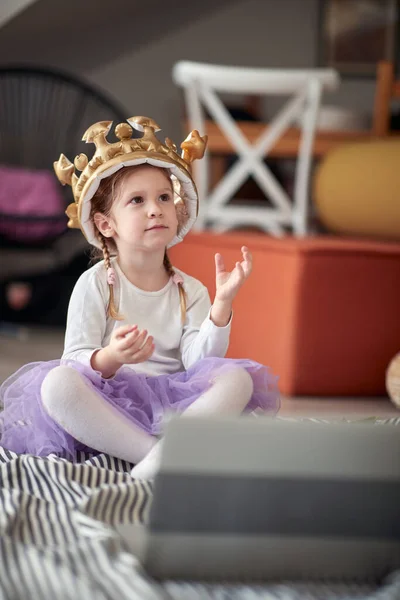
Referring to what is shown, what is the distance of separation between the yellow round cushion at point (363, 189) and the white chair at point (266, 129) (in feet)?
1.18

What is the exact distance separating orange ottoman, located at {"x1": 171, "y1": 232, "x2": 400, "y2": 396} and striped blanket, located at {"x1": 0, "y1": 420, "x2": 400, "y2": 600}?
0.94 meters

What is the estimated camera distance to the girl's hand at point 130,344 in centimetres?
115

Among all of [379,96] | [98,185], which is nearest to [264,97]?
[379,96]

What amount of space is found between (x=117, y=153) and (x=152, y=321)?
10.2 inches

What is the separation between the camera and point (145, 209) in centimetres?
127

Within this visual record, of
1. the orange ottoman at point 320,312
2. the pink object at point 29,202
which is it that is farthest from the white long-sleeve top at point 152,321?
the pink object at point 29,202

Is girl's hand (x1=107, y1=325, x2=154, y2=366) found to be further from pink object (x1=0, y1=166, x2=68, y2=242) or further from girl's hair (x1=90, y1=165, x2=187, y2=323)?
pink object (x1=0, y1=166, x2=68, y2=242)

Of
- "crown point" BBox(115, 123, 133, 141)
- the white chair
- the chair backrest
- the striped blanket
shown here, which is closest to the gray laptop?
the striped blanket

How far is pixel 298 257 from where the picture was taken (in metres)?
2.09

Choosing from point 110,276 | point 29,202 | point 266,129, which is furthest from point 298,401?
point 29,202

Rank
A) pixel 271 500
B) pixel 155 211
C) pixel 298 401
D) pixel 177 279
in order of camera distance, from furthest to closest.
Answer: pixel 298 401, pixel 177 279, pixel 155 211, pixel 271 500

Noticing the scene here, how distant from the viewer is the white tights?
124 cm

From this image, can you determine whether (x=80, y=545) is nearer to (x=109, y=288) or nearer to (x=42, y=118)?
(x=109, y=288)

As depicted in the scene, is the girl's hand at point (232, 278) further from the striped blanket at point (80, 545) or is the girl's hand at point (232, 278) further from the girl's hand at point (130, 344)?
the striped blanket at point (80, 545)
